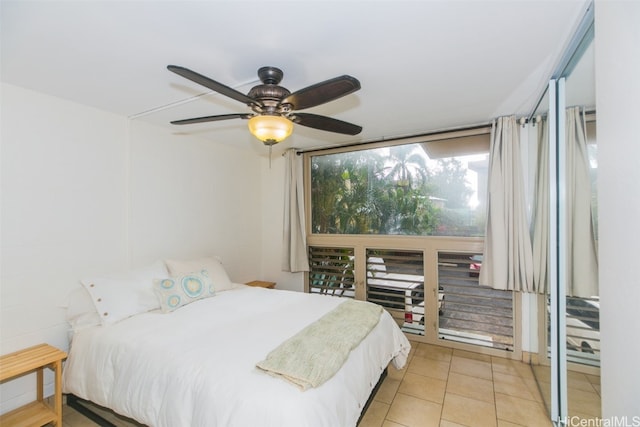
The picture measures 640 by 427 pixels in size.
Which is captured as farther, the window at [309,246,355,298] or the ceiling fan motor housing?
the window at [309,246,355,298]

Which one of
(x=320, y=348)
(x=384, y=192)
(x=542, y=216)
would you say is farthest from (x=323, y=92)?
(x=384, y=192)

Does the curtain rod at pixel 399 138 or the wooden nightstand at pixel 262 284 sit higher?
the curtain rod at pixel 399 138

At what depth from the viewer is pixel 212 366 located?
4.92 feet

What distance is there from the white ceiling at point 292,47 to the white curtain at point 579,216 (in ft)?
1.76

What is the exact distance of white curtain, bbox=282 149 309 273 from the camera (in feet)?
13.0

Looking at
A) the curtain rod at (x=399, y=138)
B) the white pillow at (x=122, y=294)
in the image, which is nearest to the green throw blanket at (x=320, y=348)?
the white pillow at (x=122, y=294)

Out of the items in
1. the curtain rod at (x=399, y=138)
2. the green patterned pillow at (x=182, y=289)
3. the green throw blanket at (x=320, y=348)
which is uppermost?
the curtain rod at (x=399, y=138)

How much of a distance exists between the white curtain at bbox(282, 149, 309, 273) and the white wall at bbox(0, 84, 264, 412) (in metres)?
0.98

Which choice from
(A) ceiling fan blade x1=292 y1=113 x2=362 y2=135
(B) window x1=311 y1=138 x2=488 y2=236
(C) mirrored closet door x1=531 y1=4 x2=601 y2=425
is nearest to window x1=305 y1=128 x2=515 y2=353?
(B) window x1=311 y1=138 x2=488 y2=236

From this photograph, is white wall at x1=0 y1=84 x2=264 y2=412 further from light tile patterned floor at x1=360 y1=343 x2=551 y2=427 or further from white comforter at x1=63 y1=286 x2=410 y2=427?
light tile patterned floor at x1=360 y1=343 x2=551 y2=427

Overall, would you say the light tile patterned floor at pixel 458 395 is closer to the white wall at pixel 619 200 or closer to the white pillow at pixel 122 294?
the white wall at pixel 619 200

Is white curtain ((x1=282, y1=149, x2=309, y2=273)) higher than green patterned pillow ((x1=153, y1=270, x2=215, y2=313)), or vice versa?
white curtain ((x1=282, y1=149, x2=309, y2=273))

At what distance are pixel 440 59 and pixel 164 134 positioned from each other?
274 centimetres

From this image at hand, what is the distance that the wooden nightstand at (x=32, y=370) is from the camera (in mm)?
1782
